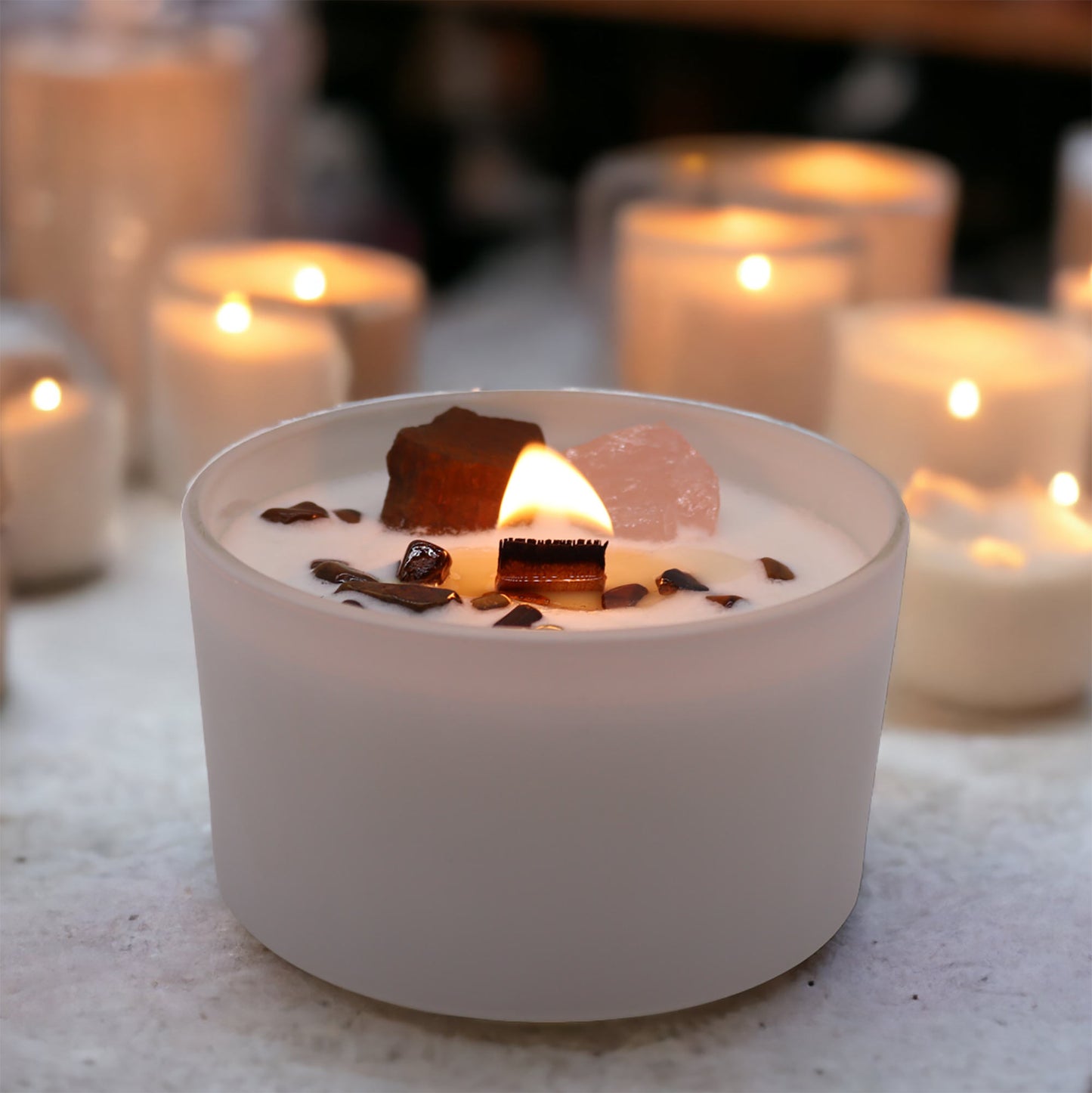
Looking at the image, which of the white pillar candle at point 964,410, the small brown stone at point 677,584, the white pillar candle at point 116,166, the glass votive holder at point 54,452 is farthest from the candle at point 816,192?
the small brown stone at point 677,584

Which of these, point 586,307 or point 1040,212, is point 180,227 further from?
point 1040,212

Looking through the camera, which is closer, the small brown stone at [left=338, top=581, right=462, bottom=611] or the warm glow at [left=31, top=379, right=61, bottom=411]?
the small brown stone at [left=338, top=581, right=462, bottom=611]

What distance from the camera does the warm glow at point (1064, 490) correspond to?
0.99m

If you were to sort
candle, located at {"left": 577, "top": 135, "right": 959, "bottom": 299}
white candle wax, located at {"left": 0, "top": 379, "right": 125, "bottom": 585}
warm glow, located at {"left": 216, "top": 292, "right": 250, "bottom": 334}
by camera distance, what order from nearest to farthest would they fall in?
white candle wax, located at {"left": 0, "top": 379, "right": 125, "bottom": 585} → warm glow, located at {"left": 216, "top": 292, "right": 250, "bottom": 334} → candle, located at {"left": 577, "top": 135, "right": 959, "bottom": 299}

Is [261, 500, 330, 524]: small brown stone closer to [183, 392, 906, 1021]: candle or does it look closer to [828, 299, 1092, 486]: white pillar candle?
[183, 392, 906, 1021]: candle

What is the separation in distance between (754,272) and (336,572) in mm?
673

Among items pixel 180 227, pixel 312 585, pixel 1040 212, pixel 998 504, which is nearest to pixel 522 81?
pixel 1040 212

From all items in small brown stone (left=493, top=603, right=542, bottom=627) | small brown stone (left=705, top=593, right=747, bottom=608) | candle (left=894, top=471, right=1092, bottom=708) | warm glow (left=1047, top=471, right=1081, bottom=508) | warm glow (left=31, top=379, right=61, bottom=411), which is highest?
small brown stone (left=493, top=603, right=542, bottom=627)

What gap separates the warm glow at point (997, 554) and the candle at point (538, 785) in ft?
0.92

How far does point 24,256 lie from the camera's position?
53.8 inches

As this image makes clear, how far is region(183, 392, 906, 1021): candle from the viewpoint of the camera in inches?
22.2

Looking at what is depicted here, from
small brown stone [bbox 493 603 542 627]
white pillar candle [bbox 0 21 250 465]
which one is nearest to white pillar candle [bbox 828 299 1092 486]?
small brown stone [bbox 493 603 542 627]

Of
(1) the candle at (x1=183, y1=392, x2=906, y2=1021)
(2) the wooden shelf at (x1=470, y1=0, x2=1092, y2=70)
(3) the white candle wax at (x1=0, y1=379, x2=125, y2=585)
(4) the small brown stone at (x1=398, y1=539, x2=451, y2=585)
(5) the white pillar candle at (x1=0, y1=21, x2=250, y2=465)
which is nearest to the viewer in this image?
(1) the candle at (x1=183, y1=392, x2=906, y2=1021)

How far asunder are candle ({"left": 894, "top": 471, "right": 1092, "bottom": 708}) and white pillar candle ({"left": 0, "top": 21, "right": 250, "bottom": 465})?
2.41ft
